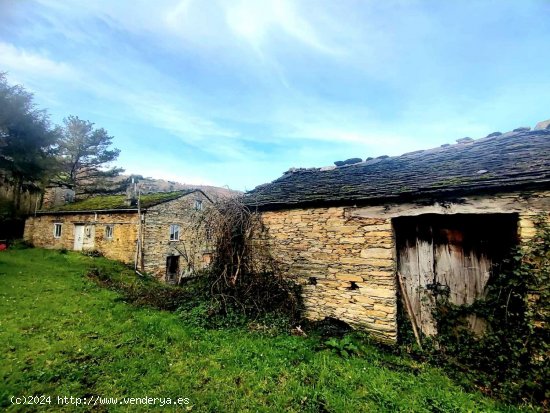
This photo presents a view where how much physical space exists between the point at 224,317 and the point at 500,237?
6430 millimetres

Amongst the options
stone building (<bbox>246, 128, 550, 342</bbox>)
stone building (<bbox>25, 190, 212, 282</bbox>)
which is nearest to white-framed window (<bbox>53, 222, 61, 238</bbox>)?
stone building (<bbox>25, 190, 212, 282</bbox>)

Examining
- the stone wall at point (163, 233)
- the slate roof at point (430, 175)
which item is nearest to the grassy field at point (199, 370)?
the slate roof at point (430, 175)

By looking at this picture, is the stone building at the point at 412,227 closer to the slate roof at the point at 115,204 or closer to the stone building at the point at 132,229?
the stone building at the point at 132,229

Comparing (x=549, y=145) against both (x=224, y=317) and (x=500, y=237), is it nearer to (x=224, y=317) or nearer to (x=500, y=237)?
(x=500, y=237)

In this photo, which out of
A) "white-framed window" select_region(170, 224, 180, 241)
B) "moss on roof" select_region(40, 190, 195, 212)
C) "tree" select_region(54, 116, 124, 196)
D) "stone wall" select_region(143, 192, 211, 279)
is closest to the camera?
"stone wall" select_region(143, 192, 211, 279)

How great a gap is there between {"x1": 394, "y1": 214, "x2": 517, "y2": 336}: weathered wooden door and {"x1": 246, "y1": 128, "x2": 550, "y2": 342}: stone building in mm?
19

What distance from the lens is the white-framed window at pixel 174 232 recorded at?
1820cm

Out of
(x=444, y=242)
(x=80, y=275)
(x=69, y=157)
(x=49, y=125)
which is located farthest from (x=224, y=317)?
(x=69, y=157)

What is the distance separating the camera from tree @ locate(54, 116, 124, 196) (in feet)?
89.6

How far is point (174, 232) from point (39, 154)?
42.9 feet

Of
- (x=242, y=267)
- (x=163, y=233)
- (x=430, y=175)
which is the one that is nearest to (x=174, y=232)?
(x=163, y=233)

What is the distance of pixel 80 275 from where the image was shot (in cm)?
1188

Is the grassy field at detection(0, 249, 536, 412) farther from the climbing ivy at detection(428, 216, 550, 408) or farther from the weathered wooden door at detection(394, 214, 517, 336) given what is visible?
the weathered wooden door at detection(394, 214, 517, 336)

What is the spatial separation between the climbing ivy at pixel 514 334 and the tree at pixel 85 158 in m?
33.6
